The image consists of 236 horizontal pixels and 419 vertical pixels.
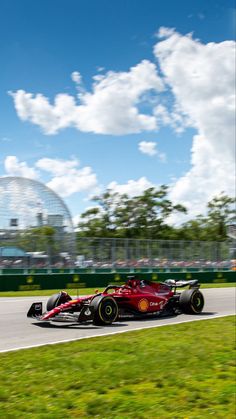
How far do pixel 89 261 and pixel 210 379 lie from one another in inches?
849

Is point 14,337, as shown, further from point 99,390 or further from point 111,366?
point 99,390

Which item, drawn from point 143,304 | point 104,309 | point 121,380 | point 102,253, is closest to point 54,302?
point 104,309

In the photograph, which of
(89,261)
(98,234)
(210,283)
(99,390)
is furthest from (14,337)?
(98,234)

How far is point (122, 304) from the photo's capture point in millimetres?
11461

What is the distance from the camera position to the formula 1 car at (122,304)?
34.3ft

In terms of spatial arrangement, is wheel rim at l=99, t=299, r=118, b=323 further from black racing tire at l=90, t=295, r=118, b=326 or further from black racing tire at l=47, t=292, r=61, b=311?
black racing tire at l=47, t=292, r=61, b=311

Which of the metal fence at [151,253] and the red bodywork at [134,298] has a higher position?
the metal fence at [151,253]

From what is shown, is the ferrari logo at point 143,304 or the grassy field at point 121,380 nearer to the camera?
the grassy field at point 121,380

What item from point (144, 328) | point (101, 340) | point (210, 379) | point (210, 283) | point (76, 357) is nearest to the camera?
point (210, 379)

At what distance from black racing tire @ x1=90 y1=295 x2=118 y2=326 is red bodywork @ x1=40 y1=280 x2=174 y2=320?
0.33 metres

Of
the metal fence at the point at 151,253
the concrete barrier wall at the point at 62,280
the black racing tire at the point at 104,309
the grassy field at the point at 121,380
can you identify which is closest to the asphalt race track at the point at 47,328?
the black racing tire at the point at 104,309

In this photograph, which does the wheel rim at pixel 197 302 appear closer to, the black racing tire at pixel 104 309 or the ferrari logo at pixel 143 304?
the ferrari logo at pixel 143 304

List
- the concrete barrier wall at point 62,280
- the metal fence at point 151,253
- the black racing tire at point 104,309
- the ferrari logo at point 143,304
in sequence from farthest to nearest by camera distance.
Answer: the metal fence at point 151,253
the concrete barrier wall at point 62,280
the ferrari logo at point 143,304
the black racing tire at point 104,309

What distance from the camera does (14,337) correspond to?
9039mm
